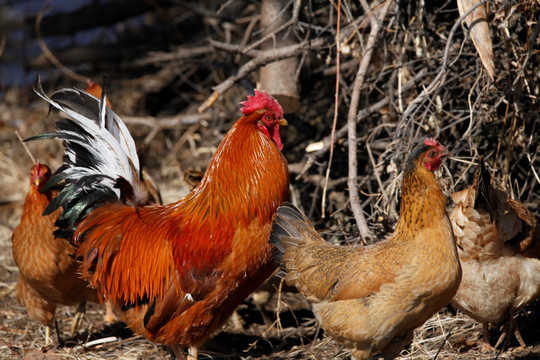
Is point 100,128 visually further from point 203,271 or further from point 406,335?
point 406,335

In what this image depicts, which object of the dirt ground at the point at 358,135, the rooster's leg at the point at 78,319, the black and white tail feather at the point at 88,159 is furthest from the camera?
the rooster's leg at the point at 78,319

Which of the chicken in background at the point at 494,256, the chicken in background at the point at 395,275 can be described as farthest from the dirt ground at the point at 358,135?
the chicken in background at the point at 395,275

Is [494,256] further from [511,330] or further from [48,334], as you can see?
[48,334]

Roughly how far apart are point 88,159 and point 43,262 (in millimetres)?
937

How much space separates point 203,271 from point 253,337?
172cm

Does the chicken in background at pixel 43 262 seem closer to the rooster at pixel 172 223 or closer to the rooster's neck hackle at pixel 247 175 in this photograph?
the rooster at pixel 172 223

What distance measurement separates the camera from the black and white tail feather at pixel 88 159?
411 cm

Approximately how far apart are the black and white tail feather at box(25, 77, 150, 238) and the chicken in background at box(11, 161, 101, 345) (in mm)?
366

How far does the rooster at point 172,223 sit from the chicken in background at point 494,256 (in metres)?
1.28

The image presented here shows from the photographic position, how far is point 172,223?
4020 mm

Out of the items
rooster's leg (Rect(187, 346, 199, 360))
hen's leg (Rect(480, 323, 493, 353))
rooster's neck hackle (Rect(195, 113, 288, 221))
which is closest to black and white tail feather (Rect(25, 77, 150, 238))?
rooster's neck hackle (Rect(195, 113, 288, 221))

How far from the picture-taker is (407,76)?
16.1ft

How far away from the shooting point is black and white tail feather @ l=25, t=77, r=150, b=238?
4.11 m

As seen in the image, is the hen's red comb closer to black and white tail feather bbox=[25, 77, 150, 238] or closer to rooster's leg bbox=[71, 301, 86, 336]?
black and white tail feather bbox=[25, 77, 150, 238]
